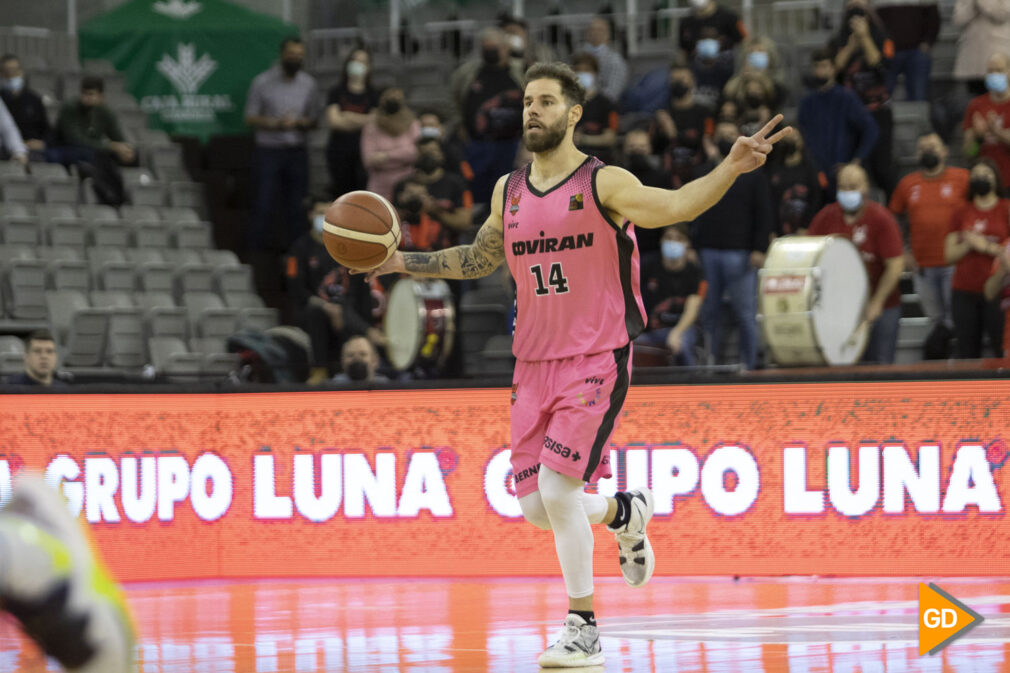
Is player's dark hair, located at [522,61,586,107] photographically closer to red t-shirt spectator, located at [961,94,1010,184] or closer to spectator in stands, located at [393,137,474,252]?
spectator in stands, located at [393,137,474,252]

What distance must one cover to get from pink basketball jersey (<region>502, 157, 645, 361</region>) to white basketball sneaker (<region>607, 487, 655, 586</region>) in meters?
1.18

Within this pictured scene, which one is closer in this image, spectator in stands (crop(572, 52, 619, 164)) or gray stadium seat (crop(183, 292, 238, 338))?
spectator in stands (crop(572, 52, 619, 164))

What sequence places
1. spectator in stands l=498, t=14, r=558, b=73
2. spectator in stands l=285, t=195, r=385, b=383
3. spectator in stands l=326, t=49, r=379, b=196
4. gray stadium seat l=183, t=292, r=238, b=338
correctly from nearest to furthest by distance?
spectator in stands l=285, t=195, r=385, b=383 → gray stadium seat l=183, t=292, r=238, b=338 → spectator in stands l=498, t=14, r=558, b=73 → spectator in stands l=326, t=49, r=379, b=196

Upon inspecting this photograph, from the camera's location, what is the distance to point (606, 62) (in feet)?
54.8

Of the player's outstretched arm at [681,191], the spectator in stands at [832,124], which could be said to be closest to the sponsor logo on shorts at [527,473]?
the player's outstretched arm at [681,191]

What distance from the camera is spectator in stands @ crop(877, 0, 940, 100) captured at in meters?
15.9

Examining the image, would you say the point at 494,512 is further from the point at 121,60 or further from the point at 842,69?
the point at 121,60

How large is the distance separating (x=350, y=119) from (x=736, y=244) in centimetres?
509

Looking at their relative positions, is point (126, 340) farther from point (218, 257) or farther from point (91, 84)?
point (91, 84)

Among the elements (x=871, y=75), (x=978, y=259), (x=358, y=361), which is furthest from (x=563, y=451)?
(x=871, y=75)

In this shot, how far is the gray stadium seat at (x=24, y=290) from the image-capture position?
1578 cm

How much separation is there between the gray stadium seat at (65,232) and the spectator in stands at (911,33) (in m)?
8.55

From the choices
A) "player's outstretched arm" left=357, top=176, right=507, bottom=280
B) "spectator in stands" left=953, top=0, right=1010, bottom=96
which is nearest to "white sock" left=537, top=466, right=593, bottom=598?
"player's outstretched arm" left=357, top=176, right=507, bottom=280

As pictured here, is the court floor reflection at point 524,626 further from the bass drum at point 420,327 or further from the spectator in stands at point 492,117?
the spectator in stands at point 492,117
